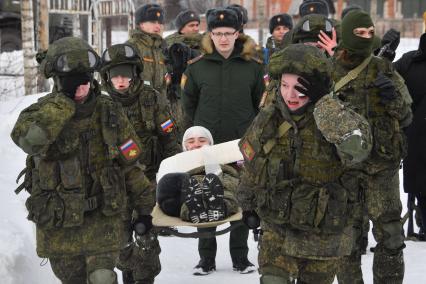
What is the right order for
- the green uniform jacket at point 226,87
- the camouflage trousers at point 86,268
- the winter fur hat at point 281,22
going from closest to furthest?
the camouflage trousers at point 86,268 < the green uniform jacket at point 226,87 < the winter fur hat at point 281,22

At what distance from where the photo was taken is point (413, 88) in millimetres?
6668

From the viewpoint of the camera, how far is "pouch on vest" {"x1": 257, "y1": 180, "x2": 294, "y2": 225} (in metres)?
4.02

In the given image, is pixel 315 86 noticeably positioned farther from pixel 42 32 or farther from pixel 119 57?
pixel 42 32

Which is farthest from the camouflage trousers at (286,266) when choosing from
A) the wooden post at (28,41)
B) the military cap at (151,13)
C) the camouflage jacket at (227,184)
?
the wooden post at (28,41)

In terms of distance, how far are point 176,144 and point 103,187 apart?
5.43 ft

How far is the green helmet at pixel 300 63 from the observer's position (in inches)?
155

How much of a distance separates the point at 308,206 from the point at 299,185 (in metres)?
0.13

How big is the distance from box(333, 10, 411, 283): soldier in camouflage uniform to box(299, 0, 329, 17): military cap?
145 inches

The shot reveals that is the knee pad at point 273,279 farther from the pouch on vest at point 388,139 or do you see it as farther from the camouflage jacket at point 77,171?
the pouch on vest at point 388,139

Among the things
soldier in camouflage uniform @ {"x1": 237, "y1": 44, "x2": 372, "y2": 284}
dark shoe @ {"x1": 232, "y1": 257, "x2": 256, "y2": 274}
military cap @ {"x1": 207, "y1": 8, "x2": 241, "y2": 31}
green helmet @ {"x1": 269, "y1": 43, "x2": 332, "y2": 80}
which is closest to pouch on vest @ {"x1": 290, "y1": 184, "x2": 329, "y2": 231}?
soldier in camouflage uniform @ {"x1": 237, "y1": 44, "x2": 372, "y2": 284}

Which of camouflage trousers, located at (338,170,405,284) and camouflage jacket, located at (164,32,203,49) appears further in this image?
camouflage jacket, located at (164,32,203,49)

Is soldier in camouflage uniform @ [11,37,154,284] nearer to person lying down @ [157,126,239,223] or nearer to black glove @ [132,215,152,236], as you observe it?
black glove @ [132,215,152,236]

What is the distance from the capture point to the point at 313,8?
880cm

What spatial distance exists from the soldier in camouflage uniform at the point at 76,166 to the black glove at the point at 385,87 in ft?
5.50
